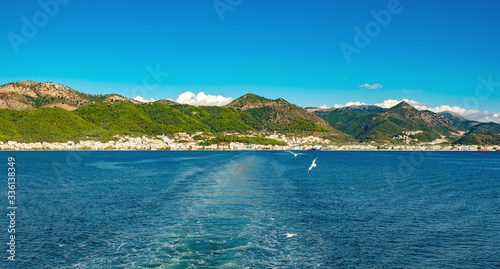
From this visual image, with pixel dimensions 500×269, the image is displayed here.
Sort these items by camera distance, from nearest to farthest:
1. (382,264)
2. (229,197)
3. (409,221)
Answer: (382,264), (409,221), (229,197)

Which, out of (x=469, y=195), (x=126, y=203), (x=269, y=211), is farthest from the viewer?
(x=469, y=195)

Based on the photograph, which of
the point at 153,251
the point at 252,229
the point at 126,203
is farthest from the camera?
the point at 126,203

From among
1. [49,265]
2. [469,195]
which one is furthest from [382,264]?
[469,195]

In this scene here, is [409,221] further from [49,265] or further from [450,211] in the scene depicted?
[49,265]

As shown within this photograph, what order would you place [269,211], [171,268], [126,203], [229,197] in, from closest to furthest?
[171,268] → [269,211] → [126,203] → [229,197]

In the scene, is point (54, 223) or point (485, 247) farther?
point (54, 223)

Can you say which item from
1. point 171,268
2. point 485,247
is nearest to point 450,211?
point 485,247

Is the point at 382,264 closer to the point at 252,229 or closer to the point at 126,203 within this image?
the point at 252,229

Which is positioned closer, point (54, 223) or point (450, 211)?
point (54, 223)
